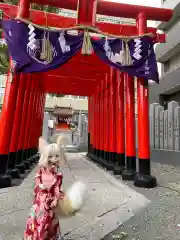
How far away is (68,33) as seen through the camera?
608 centimetres

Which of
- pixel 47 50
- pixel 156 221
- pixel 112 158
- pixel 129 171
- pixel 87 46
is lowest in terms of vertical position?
pixel 156 221

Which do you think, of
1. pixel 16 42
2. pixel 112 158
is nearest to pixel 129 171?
pixel 112 158

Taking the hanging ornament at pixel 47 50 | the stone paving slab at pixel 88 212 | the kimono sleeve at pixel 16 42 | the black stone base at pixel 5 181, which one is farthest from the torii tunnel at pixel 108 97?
the stone paving slab at pixel 88 212

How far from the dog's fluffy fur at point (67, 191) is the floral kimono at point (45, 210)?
0.08 metres

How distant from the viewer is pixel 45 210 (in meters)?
2.46

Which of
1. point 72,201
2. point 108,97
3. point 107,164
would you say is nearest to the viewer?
point 72,201

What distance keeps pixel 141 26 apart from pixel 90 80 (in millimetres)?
5594

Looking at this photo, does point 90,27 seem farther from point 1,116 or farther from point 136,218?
point 136,218

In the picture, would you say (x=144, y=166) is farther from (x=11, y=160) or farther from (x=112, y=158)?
(x=11, y=160)

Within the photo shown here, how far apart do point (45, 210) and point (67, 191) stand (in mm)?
300

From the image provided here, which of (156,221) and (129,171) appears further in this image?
(129,171)

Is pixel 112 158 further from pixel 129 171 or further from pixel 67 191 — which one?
pixel 67 191

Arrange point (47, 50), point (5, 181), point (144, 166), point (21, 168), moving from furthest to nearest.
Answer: point (21, 168), point (144, 166), point (47, 50), point (5, 181)

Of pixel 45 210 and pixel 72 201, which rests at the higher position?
pixel 72 201
